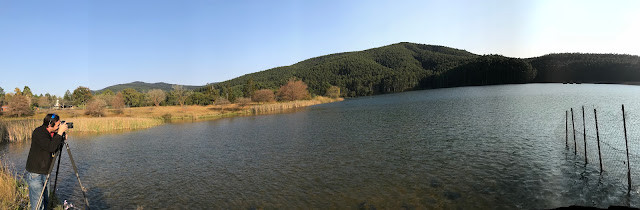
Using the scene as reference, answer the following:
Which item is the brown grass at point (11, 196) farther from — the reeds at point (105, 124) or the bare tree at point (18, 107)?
the bare tree at point (18, 107)

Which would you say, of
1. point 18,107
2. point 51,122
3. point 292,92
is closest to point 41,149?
point 51,122

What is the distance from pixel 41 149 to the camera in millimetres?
7898

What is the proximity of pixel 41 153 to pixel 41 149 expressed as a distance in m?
0.10

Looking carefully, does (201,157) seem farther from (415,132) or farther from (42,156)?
(415,132)

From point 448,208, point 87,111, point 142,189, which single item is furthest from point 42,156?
point 87,111

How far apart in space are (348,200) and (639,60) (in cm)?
16737

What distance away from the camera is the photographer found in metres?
7.73

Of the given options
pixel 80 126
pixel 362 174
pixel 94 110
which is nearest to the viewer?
pixel 362 174

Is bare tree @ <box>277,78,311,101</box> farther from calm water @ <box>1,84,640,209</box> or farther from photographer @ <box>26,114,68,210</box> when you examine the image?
photographer @ <box>26,114,68,210</box>

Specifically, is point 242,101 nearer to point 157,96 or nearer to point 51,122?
point 157,96

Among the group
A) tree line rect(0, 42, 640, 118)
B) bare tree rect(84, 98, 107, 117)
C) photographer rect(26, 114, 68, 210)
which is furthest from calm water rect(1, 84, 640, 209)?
tree line rect(0, 42, 640, 118)

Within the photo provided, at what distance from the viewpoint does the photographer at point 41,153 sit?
7727 millimetres

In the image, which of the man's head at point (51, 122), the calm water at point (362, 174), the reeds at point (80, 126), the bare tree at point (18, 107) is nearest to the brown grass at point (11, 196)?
the calm water at point (362, 174)

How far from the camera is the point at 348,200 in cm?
1164
